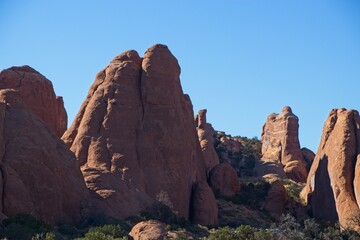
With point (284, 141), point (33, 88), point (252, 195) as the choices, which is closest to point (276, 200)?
point (252, 195)

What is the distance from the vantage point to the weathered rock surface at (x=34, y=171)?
3300 cm

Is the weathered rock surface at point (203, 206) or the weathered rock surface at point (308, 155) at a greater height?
the weathered rock surface at point (308, 155)

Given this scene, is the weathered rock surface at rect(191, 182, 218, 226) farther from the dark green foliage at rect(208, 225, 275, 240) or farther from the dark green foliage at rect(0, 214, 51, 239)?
the dark green foliage at rect(0, 214, 51, 239)

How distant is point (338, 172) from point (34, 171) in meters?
23.1

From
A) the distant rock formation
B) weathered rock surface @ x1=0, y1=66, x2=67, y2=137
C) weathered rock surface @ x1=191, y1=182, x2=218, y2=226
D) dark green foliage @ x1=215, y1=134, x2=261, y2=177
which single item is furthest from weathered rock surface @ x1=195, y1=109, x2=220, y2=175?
weathered rock surface @ x1=0, y1=66, x2=67, y2=137

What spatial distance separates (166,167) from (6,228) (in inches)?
760

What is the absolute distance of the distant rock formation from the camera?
80562mm

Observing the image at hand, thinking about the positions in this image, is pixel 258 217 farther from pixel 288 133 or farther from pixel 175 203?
pixel 288 133

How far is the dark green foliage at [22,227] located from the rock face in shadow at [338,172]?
21.5 metres

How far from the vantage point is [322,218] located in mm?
50906

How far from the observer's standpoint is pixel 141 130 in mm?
47125

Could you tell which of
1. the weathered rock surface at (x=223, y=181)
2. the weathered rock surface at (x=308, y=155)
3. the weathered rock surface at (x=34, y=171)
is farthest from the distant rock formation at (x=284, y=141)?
the weathered rock surface at (x=34, y=171)

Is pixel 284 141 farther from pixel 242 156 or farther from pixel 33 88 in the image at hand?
pixel 33 88

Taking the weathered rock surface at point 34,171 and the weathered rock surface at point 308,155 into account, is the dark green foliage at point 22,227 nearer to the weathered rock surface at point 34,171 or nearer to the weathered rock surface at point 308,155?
the weathered rock surface at point 34,171
